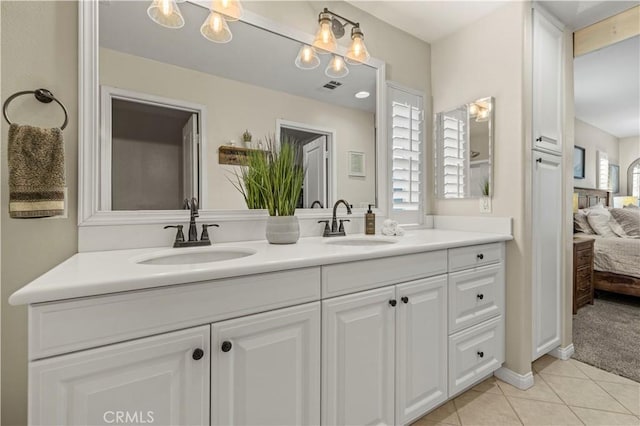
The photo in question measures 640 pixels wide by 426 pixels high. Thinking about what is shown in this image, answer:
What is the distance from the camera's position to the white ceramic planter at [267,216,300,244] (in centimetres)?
139

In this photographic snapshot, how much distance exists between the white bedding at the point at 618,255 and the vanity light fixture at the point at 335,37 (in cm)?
335

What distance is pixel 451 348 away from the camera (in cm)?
147

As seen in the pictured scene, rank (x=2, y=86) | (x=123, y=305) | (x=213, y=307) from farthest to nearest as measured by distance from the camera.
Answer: (x=2, y=86) < (x=213, y=307) < (x=123, y=305)

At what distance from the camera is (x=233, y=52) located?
59.9 inches

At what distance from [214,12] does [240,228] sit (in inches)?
40.5

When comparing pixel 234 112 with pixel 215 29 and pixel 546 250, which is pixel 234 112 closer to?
pixel 215 29

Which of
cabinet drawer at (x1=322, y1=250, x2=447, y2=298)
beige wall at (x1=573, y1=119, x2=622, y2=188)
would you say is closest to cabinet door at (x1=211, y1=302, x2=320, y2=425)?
cabinet drawer at (x1=322, y1=250, x2=447, y2=298)

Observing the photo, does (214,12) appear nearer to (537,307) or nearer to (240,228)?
(240,228)

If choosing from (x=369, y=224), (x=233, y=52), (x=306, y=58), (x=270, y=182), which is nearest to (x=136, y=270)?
(x=270, y=182)

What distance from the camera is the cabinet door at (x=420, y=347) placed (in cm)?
127

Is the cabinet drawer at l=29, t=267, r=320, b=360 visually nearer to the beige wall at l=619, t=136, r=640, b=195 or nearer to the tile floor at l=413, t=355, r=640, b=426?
the tile floor at l=413, t=355, r=640, b=426

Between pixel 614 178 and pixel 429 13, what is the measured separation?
5.92m

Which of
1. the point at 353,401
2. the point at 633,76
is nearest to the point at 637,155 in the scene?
the point at 633,76

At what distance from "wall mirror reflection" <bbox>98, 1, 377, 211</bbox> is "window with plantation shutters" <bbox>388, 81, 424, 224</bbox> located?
1.15ft
